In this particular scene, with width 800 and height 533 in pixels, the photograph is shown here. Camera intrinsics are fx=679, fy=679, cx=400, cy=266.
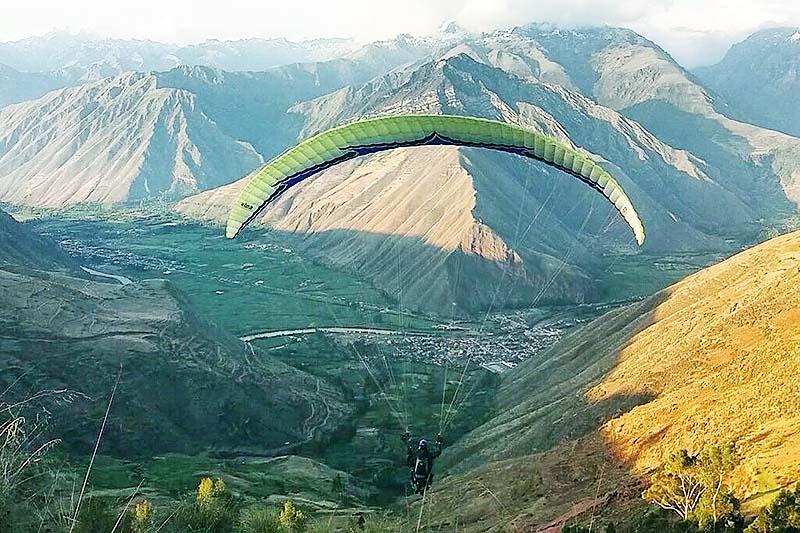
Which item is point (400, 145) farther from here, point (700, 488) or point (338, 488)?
point (338, 488)

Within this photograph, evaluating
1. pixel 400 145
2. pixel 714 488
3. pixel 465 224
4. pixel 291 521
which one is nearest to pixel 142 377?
pixel 291 521

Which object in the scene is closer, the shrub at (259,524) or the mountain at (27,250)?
the shrub at (259,524)

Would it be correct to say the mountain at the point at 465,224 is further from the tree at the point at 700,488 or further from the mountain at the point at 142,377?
the tree at the point at 700,488

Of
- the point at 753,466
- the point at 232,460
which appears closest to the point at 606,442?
the point at 753,466

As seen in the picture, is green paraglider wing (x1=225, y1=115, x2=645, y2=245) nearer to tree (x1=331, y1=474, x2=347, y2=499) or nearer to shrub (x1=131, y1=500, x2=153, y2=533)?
shrub (x1=131, y1=500, x2=153, y2=533)

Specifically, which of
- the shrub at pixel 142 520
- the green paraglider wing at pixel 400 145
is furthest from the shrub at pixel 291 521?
the green paraglider wing at pixel 400 145

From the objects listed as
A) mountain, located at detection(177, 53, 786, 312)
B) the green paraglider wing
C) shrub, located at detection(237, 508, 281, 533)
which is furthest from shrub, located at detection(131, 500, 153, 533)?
mountain, located at detection(177, 53, 786, 312)
